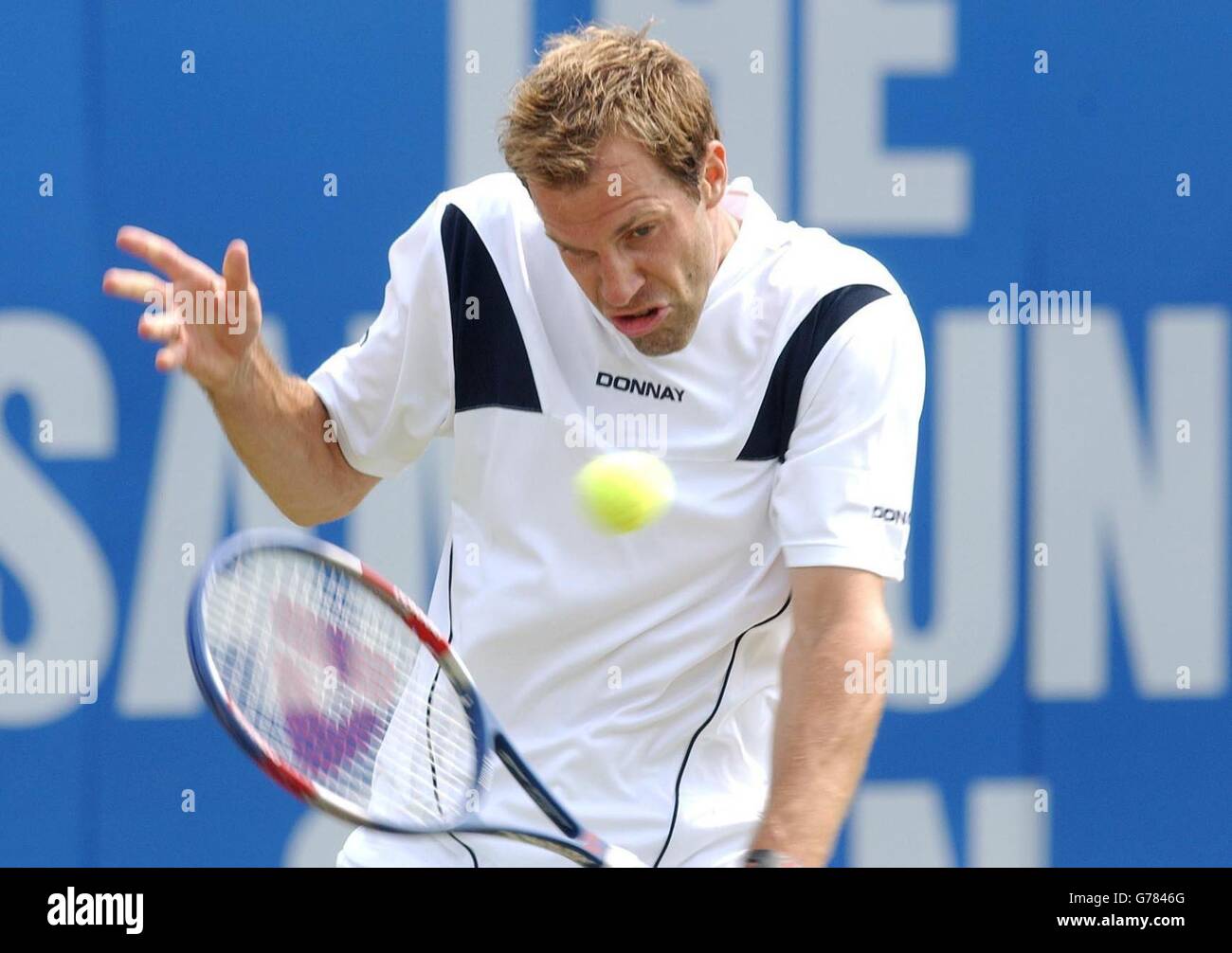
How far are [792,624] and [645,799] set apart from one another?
32 centimetres

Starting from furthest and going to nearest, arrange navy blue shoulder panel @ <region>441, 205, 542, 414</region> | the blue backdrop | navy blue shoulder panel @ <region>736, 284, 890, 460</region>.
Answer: the blue backdrop < navy blue shoulder panel @ <region>441, 205, 542, 414</region> < navy blue shoulder panel @ <region>736, 284, 890, 460</region>

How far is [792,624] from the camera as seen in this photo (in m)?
2.57

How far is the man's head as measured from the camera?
2539 millimetres

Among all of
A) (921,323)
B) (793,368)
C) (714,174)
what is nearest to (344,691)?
(793,368)

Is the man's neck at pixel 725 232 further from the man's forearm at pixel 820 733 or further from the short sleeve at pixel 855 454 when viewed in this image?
the man's forearm at pixel 820 733

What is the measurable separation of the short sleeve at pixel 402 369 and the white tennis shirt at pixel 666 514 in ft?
0.04

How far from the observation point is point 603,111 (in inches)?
100

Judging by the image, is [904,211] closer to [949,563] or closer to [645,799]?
[949,563]

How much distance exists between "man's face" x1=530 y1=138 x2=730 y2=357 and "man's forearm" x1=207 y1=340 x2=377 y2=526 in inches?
17.6

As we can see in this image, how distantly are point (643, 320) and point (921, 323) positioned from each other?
1.60 meters

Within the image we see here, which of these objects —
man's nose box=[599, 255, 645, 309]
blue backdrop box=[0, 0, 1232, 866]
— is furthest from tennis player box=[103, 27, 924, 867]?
blue backdrop box=[0, 0, 1232, 866]

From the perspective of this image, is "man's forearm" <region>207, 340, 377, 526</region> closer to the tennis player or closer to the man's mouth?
the tennis player

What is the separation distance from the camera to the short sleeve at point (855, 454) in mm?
2521

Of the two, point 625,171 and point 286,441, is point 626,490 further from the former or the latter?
point 286,441
